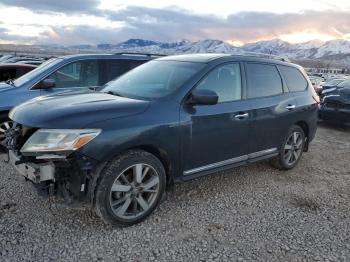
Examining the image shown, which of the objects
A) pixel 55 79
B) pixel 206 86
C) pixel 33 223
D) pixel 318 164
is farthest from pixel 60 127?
pixel 318 164

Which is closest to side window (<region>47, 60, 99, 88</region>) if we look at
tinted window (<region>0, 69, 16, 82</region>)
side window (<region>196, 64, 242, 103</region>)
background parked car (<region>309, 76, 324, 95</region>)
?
tinted window (<region>0, 69, 16, 82</region>)

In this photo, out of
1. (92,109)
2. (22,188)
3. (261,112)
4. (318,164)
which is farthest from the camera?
(318,164)

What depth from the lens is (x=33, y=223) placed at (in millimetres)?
3613

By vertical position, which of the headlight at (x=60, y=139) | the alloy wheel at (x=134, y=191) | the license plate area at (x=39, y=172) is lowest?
the alloy wheel at (x=134, y=191)

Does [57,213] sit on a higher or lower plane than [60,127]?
lower

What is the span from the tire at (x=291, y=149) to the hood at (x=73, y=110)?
2.57 meters

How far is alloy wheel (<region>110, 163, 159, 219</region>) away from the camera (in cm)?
351

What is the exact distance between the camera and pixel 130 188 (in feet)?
11.7

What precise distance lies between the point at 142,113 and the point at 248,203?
1767mm

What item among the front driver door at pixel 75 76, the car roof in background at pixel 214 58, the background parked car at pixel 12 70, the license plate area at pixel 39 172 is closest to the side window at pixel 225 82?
the car roof in background at pixel 214 58

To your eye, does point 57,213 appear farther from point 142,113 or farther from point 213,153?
point 213,153

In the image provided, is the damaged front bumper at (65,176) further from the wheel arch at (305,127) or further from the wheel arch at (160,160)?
the wheel arch at (305,127)

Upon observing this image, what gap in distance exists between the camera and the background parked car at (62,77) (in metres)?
5.79

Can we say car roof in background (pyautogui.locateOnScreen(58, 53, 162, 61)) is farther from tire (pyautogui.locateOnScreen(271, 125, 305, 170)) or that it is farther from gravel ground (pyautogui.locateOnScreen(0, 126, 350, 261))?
tire (pyautogui.locateOnScreen(271, 125, 305, 170))
